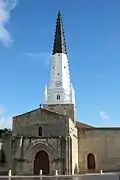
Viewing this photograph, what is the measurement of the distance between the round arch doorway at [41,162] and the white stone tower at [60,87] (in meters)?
18.0

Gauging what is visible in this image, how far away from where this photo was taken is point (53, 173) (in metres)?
42.7

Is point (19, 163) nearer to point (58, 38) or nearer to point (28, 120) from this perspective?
point (28, 120)

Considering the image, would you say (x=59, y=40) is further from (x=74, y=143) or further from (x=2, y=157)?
(x=2, y=157)

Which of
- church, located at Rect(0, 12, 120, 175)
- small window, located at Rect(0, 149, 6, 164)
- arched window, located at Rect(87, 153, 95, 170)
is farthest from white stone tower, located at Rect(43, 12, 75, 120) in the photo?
small window, located at Rect(0, 149, 6, 164)

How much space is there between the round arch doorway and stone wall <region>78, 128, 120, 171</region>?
8608 mm

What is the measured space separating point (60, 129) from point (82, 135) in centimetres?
864

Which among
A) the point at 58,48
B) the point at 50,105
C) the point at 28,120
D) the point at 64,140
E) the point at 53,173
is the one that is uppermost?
the point at 58,48

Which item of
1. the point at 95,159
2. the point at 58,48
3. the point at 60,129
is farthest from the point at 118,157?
the point at 58,48

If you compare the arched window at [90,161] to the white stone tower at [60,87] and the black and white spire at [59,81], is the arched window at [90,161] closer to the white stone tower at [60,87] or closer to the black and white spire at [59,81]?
the white stone tower at [60,87]

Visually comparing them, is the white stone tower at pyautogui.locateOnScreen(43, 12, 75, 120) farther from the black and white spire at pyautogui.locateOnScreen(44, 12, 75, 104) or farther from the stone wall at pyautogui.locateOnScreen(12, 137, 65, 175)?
the stone wall at pyautogui.locateOnScreen(12, 137, 65, 175)

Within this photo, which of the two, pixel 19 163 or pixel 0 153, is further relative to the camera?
pixel 0 153

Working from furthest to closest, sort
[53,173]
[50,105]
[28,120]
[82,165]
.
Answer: [50,105] < [82,165] < [28,120] < [53,173]

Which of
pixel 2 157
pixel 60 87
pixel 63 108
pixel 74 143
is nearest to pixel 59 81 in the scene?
pixel 60 87

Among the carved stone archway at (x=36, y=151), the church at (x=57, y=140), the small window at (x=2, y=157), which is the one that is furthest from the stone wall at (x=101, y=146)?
the small window at (x=2, y=157)
